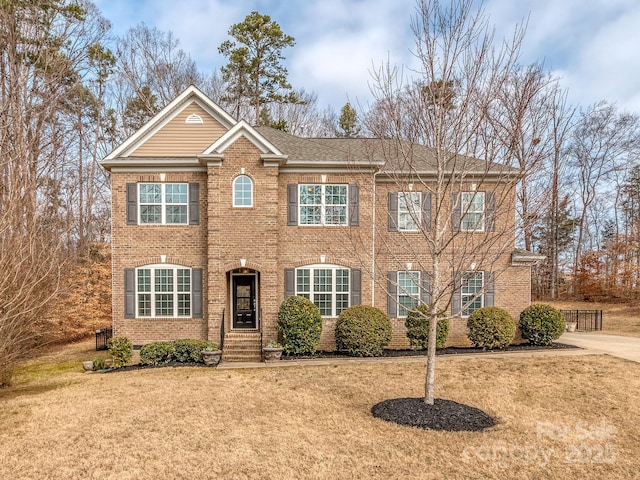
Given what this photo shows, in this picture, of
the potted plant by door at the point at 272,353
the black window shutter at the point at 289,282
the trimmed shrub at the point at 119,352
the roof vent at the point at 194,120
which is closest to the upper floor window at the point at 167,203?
the roof vent at the point at 194,120

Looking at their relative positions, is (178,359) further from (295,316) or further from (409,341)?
(409,341)

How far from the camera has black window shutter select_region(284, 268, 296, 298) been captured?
545 inches

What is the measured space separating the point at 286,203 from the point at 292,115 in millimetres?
19203

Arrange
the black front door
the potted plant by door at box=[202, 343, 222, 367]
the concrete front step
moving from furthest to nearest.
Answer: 1. the black front door
2. the concrete front step
3. the potted plant by door at box=[202, 343, 222, 367]

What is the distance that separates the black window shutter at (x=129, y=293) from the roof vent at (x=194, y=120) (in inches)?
219

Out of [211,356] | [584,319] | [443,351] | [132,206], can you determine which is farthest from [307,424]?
[584,319]

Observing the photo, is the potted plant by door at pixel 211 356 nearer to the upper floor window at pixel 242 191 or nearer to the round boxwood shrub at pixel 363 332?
the round boxwood shrub at pixel 363 332

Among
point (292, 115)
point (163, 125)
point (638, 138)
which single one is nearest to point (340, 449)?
point (163, 125)

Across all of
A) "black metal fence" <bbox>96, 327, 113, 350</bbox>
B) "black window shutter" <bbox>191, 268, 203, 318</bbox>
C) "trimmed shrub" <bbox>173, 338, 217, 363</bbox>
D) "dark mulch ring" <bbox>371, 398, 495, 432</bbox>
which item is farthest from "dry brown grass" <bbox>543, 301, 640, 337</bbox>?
"black metal fence" <bbox>96, 327, 113, 350</bbox>

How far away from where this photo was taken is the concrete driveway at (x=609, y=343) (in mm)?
12962

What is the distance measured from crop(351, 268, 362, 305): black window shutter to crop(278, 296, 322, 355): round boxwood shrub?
1.68 metres

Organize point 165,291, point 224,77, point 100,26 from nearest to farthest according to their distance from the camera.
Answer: point 165,291 < point 100,26 < point 224,77

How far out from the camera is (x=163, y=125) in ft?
47.3

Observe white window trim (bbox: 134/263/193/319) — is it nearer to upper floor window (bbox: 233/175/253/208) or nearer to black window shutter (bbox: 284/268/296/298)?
upper floor window (bbox: 233/175/253/208)
